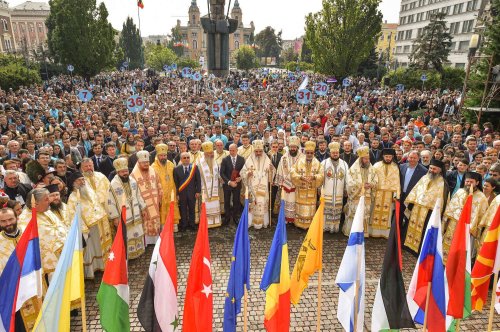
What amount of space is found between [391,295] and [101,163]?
6963 millimetres

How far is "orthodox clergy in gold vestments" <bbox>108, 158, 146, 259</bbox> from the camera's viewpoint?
6615mm

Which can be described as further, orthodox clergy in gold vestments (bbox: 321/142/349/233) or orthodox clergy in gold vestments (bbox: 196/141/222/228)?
orthodox clergy in gold vestments (bbox: 196/141/222/228)

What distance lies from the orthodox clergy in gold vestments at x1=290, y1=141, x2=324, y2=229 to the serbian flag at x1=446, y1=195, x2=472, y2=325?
4.06 m

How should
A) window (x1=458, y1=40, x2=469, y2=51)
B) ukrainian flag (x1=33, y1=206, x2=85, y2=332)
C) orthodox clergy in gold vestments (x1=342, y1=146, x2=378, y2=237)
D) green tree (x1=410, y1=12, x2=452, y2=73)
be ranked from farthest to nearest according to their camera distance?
1. window (x1=458, y1=40, x2=469, y2=51)
2. green tree (x1=410, y1=12, x2=452, y2=73)
3. orthodox clergy in gold vestments (x1=342, y1=146, x2=378, y2=237)
4. ukrainian flag (x1=33, y1=206, x2=85, y2=332)

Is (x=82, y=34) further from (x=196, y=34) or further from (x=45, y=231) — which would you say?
(x=196, y=34)

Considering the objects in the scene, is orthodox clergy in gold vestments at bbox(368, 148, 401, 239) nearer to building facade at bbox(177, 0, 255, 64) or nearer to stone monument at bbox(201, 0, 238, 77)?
stone monument at bbox(201, 0, 238, 77)

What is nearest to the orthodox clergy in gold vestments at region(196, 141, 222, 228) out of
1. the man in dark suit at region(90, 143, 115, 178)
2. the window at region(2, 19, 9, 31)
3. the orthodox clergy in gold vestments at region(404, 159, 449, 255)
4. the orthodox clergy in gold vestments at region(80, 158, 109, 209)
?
the man in dark suit at region(90, 143, 115, 178)

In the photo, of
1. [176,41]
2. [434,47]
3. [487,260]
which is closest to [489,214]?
[487,260]

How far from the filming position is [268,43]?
104 metres

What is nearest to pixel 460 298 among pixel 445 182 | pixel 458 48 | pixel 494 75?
pixel 445 182

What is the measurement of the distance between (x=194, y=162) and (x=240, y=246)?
15.0 ft

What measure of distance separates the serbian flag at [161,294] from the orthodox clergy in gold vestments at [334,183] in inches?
199

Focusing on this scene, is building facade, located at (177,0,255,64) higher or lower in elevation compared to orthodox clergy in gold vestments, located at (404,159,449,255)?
higher

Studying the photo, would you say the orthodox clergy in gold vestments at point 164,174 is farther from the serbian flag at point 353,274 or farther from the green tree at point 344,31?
the green tree at point 344,31
